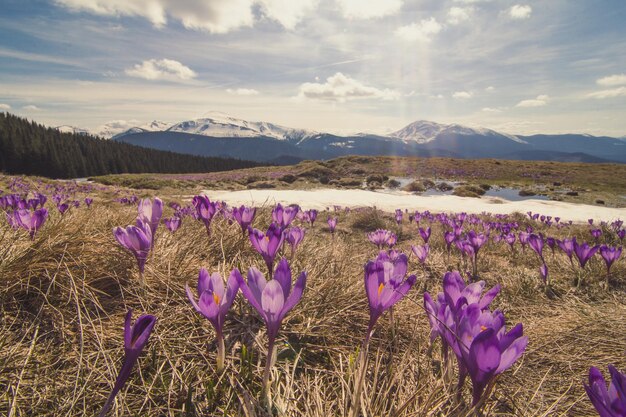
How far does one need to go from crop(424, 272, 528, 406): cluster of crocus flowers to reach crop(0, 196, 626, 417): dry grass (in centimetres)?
20

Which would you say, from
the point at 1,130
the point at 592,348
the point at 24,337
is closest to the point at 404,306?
the point at 592,348

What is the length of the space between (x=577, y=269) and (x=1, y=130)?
94.2 m

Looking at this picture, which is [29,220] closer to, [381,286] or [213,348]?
[213,348]

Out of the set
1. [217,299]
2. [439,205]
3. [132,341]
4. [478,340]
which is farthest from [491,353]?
[439,205]

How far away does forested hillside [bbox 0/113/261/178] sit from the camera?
227 ft

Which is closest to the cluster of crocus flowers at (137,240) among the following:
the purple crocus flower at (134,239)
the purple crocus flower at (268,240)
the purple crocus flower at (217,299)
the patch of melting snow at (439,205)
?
the purple crocus flower at (134,239)

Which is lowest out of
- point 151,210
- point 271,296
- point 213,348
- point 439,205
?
point 439,205

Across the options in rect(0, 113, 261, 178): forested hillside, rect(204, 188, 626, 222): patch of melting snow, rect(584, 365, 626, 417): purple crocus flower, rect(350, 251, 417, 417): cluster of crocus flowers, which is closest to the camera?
rect(584, 365, 626, 417): purple crocus flower

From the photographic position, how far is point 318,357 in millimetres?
1857

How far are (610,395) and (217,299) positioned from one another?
52.5 inches

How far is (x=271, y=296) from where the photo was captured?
4.27ft

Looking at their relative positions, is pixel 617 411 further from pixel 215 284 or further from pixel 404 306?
pixel 404 306

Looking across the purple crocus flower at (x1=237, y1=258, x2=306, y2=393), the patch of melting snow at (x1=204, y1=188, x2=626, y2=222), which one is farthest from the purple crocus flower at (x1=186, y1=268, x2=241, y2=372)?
the patch of melting snow at (x1=204, y1=188, x2=626, y2=222)

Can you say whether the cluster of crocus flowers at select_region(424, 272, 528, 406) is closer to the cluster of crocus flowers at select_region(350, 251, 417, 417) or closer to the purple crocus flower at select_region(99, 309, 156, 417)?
the cluster of crocus flowers at select_region(350, 251, 417, 417)
